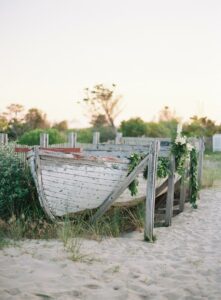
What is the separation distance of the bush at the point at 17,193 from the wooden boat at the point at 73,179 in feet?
1.96

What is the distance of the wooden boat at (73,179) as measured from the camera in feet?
21.9

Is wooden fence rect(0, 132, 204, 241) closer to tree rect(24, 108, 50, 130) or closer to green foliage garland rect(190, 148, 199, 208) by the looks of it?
green foliage garland rect(190, 148, 199, 208)

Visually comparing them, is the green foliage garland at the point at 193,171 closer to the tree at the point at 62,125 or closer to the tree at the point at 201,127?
the tree at the point at 201,127

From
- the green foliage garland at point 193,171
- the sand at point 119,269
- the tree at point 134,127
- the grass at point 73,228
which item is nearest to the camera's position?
the sand at point 119,269

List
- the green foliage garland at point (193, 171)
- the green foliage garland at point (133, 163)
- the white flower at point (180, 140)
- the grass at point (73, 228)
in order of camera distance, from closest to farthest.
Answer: the grass at point (73, 228)
the green foliage garland at point (133, 163)
the white flower at point (180, 140)
the green foliage garland at point (193, 171)

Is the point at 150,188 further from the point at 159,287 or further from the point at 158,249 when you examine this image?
the point at 159,287

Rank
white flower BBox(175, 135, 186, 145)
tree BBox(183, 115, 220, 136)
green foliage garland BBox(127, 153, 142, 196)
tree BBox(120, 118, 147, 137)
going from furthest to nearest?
tree BBox(183, 115, 220, 136), tree BBox(120, 118, 147, 137), white flower BBox(175, 135, 186, 145), green foliage garland BBox(127, 153, 142, 196)

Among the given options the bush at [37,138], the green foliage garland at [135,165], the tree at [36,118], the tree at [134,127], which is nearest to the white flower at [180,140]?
the green foliage garland at [135,165]

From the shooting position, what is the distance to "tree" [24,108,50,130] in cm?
3606

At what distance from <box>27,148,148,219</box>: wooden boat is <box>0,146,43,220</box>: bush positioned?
60 cm

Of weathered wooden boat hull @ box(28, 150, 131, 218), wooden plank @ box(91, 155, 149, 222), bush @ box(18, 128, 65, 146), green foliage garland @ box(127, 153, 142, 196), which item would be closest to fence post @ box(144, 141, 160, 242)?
wooden plank @ box(91, 155, 149, 222)

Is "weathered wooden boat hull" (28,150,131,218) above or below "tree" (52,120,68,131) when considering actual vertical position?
below

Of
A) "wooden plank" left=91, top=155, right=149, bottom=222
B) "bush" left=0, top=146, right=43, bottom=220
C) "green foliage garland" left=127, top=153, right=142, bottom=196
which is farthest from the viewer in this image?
"bush" left=0, top=146, right=43, bottom=220

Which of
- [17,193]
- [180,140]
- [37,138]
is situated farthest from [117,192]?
[37,138]
